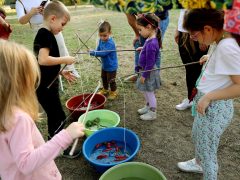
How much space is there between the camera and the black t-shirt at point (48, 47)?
80.4 inches

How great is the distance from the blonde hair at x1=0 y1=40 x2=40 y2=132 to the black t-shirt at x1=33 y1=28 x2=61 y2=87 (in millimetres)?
907

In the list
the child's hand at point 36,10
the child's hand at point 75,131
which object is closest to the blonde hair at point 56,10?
the child's hand at point 36,10

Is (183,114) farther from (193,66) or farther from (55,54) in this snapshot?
(55,54)

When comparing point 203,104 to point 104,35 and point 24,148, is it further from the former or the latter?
point 104,35

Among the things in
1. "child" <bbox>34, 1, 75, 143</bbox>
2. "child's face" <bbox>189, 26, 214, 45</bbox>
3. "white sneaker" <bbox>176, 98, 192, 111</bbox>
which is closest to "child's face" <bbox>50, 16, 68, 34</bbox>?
"child" <bbox>34, 1, 75, 143</bbox>

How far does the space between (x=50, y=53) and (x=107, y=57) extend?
1254 millimetres

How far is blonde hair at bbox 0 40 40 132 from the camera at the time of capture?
3.60 feet

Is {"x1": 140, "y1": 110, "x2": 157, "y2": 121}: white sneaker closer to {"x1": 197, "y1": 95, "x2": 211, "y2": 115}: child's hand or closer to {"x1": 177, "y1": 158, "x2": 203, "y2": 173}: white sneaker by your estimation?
{"x1": 177, "y1": 158, "x2": 203, "y2": 173}: white sneaker

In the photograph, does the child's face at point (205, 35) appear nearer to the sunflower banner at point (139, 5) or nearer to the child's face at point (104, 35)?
the sunflower banner at point (139, 5)

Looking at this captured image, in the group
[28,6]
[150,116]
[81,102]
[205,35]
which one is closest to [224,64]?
[205,35]

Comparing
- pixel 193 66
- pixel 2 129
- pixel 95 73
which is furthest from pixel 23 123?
pixel 95 73

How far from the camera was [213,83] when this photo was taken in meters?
1.58

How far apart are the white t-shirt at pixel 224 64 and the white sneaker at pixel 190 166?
2.81 ft

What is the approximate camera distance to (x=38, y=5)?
298cm
